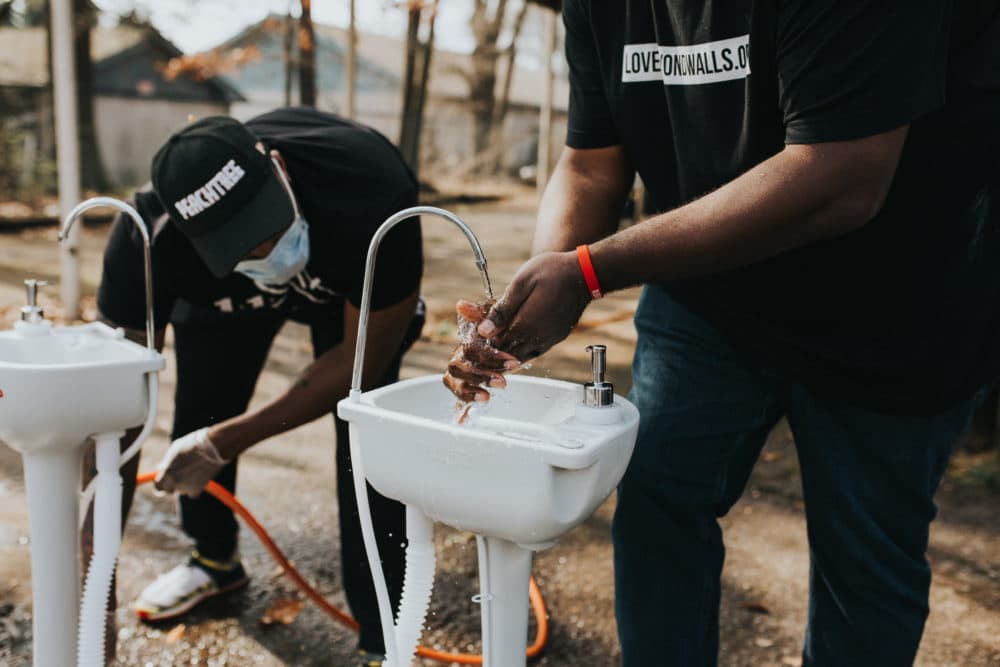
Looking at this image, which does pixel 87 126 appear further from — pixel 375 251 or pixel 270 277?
pixel 375 251

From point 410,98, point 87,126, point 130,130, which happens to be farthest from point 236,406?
point 130,130

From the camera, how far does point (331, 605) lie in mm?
2588

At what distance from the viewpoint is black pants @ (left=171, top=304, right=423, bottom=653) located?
7.22 feet

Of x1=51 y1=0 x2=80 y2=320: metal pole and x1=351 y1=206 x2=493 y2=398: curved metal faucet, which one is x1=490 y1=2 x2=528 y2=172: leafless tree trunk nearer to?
x1=51 y1=0 x2=80 y2=320: metal pole

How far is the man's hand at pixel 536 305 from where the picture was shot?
1279mm

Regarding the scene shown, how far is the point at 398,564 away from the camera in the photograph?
7.15 ft

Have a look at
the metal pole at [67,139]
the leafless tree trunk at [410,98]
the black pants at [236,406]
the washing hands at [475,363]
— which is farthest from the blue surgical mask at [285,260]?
the leafless tree trunk at [410,98]

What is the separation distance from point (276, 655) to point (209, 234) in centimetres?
111

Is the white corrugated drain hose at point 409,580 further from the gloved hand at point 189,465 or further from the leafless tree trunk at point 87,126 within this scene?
the leafless tree trunk at point 87,126

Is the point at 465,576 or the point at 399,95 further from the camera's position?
the point at 399,95

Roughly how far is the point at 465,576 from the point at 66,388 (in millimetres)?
1503

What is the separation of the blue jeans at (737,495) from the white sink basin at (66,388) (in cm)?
89

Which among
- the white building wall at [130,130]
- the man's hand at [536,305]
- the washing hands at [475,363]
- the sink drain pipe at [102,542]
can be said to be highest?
the man's hand at [536,305]

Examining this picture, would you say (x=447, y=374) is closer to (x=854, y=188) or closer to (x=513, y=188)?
(x=854, y=188)
